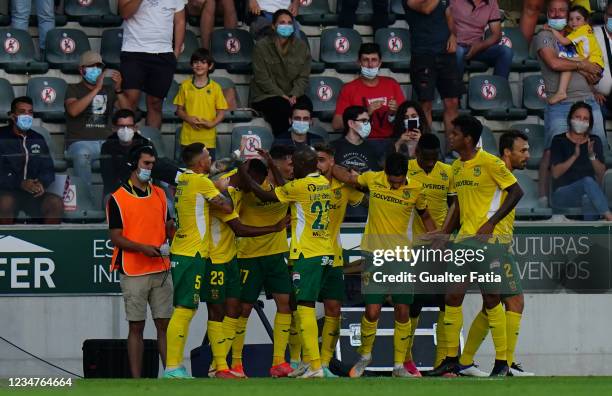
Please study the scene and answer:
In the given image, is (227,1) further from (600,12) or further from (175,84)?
(600,12)

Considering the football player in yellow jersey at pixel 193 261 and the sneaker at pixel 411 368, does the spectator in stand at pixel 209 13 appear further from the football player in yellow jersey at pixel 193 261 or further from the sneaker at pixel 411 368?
the sneaker at pixel 411 368

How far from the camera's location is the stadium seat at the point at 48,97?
57.2 ft

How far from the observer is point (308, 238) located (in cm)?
1388

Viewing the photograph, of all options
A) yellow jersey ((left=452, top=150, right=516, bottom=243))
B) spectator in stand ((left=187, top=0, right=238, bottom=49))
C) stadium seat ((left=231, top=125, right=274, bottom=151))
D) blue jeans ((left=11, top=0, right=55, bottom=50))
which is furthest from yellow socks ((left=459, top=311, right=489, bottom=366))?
blue jeans ((left=11, top=0, right=55, bottom=50))

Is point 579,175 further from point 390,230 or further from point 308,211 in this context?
point 308,211

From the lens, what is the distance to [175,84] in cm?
1816

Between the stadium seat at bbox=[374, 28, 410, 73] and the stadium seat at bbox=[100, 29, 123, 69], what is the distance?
3074 millimetres

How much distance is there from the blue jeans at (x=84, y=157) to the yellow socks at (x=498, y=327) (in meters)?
4.28

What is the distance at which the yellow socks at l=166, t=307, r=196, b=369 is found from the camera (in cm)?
1384

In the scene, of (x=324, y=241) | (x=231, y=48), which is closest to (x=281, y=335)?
(x=324, y=241)

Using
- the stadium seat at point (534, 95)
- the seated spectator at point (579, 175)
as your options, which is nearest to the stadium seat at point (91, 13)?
the stadium seat at point (534, 95)

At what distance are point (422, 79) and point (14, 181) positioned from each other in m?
4.89

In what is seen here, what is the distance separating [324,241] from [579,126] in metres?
3.72

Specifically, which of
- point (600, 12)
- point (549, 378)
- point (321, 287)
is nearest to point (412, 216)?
point (321, 287)
